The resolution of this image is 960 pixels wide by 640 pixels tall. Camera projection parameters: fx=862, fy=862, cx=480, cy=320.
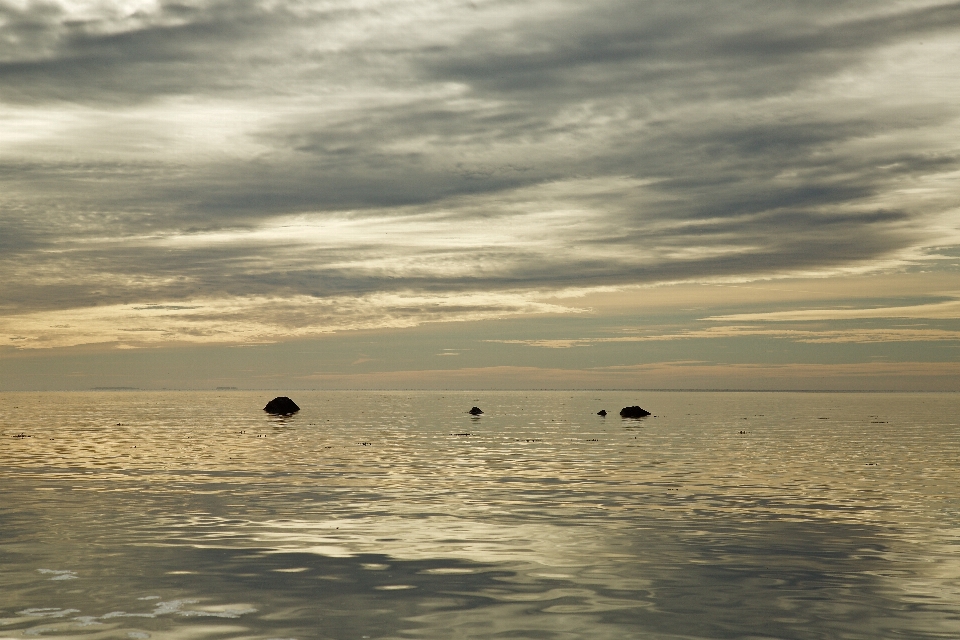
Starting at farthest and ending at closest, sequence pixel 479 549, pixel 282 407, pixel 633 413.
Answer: pixel 282 407 → pixel 633 413 → pixel 479 549

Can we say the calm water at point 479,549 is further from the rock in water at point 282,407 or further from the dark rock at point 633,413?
the rock in water at point 282,407

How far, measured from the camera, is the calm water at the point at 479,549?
14.7 meters

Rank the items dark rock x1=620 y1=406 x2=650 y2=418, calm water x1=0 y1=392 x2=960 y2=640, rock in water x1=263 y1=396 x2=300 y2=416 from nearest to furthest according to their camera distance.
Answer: calm water x1=0 y1=392 x2=960 y2=640 < dark rock x1=620 y1=406 x2=650 y2=418 < rock in water x1=263 y1=396 x2=300 y2=416

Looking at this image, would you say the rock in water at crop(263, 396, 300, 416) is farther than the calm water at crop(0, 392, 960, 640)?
Yes

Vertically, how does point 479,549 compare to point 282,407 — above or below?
above

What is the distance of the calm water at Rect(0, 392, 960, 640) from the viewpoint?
1474cm

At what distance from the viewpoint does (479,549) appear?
2116cm

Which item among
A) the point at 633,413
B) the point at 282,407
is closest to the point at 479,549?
the point at 633,413

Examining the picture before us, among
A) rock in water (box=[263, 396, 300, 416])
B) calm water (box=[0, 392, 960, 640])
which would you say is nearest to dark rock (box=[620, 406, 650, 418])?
rock in water (box=[263, 396, 300, 416])

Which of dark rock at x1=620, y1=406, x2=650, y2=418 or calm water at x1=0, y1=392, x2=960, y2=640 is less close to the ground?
calm water at x1=0, y1=392, x2=960, y2=640

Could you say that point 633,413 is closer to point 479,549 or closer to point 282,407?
point 282,407

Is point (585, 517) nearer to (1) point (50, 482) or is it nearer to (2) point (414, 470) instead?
→ (2) point (414, 470)

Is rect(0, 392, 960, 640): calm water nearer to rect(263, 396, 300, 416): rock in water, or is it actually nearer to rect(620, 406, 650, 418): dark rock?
rect(620, 406, 650, 418): dark rock

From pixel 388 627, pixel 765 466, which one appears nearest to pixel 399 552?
pixel 388 627
